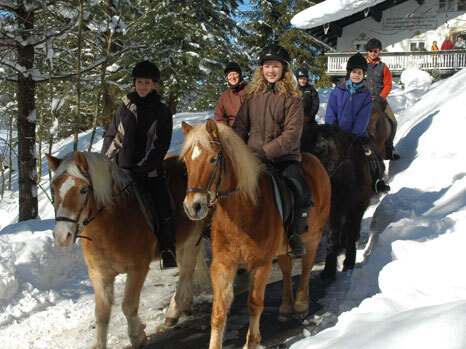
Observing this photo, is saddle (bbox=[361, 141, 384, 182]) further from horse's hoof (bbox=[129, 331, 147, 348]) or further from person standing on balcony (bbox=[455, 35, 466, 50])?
person standing on balcony (bbox=[455, 35, 466, 50])

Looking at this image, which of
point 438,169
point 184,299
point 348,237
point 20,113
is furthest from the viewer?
point 20,113

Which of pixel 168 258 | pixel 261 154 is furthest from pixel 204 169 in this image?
pixel 168 258

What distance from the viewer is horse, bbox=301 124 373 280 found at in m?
6.09

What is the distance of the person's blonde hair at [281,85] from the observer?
4270 mm

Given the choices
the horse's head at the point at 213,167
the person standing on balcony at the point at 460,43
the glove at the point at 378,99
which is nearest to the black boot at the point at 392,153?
the glove at the point at 378,99

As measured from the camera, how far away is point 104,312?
4238 millimetres

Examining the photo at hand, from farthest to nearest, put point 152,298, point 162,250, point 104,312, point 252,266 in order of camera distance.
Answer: point 152,298, point 162,250, point 104,312, point 252,266

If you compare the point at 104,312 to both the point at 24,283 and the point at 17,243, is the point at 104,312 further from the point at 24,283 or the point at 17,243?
the point at 17,243

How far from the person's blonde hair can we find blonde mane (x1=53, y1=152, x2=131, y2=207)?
5.13 ft

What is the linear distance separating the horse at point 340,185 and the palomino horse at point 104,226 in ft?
8.67

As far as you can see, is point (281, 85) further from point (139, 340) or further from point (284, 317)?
point (139, 340)

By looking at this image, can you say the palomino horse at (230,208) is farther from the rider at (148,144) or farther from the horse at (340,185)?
the horse at (340,185)

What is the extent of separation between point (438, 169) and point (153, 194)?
16.9 ft

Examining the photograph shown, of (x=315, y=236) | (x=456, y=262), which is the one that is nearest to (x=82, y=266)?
(x=315, y=236)
